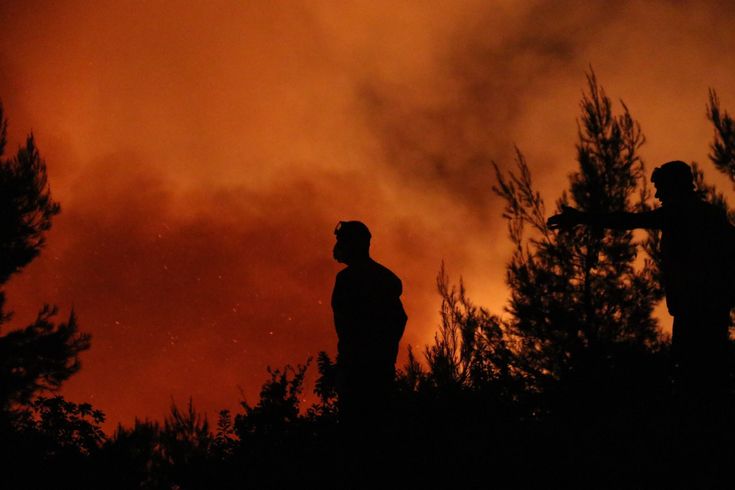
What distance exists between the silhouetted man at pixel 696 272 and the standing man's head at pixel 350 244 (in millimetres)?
1123

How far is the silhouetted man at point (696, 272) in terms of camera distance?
10.8 ft

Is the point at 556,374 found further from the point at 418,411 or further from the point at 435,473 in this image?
the point at 435,473

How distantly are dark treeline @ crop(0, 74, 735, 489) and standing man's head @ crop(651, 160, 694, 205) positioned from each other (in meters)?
0.71

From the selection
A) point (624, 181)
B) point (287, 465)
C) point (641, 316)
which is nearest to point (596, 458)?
point (287, 465)

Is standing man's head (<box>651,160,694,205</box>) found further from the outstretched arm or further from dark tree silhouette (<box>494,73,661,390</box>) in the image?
dark tree silhouette (<box>494,73,661,390</box>)

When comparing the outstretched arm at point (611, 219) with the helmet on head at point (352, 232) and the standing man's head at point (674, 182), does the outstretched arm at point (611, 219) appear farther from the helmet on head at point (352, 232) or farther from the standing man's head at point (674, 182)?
the helmet on head at point (352, 232)

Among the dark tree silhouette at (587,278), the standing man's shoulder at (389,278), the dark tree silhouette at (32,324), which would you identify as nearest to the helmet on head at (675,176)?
the standing man's shoulder at (389,278)

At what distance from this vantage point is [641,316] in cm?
1238

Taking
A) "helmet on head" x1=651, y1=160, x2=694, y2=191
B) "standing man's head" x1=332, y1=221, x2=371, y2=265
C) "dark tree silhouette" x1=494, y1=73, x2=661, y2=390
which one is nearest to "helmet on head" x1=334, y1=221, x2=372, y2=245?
"standing man's head" x1=332, y1=221, x2=371, y2=265

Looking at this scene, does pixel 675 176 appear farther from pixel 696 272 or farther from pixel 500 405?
pixel 500 405

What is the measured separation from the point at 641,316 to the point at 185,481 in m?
9.60

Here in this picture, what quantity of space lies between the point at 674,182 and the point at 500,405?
419 cm

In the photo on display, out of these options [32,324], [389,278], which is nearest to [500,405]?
[389,278]

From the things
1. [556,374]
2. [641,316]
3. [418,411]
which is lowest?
[418,411]
